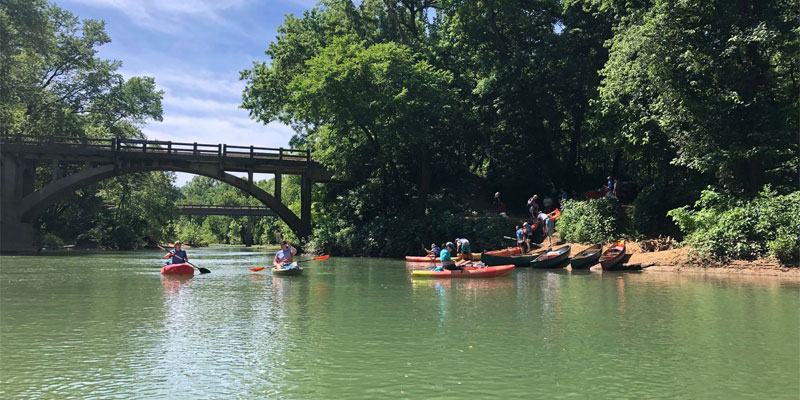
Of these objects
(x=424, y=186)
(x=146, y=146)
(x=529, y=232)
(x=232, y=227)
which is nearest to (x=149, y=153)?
(x=146, y=146)

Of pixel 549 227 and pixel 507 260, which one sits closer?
pixel 507 260

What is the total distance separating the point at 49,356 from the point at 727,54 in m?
22.4

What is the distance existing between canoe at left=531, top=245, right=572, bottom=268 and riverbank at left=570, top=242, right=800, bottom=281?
99.0 inches

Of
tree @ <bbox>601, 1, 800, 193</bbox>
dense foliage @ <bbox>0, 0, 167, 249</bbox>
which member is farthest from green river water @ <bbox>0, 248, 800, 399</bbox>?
dense foliage @ <bbox>0, 0, 167, 249</bbox>

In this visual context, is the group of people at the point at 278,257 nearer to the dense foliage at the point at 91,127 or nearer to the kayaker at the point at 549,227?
the kayaker at the point at 549,227

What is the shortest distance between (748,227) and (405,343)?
16.0 meters

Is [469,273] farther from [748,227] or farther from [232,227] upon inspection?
[232,227]

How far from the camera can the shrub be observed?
2723 cm

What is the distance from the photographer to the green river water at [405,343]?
21.9ft

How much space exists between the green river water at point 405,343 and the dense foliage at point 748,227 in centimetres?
275

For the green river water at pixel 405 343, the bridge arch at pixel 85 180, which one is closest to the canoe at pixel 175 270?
the green river water at pixel 405 343

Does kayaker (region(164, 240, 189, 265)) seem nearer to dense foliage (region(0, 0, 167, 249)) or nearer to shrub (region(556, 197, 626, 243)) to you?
shrub (region(556, 197, 626, 243))

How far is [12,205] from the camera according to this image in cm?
4091

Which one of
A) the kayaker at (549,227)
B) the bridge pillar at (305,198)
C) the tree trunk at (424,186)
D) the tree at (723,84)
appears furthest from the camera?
the bridge pillar at (305,198)
